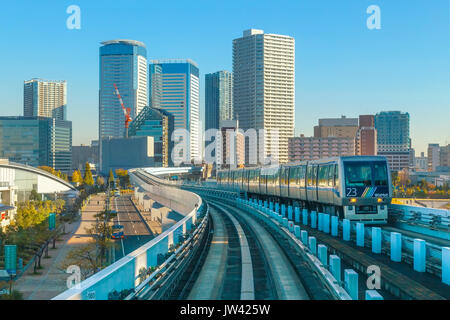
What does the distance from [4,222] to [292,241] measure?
49.0 meters

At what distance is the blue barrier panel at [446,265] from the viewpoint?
40.2 ft

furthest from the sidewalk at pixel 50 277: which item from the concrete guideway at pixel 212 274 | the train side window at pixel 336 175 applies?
the train side window at pixel 336 175

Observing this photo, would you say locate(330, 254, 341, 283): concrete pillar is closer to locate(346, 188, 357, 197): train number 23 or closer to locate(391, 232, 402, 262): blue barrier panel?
locate(391, 232, 402, 262): blue barrier panel

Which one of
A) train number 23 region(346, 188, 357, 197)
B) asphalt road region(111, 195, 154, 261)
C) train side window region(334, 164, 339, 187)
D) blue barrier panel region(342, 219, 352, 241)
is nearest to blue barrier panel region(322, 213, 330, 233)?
train number 23 region(346, 188, 357, 197)

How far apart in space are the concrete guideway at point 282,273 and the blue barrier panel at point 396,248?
12.0ft

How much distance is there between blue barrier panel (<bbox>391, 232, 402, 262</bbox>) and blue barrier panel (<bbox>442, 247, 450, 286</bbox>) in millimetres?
3261

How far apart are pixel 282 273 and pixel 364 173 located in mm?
12686

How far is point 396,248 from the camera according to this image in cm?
1584

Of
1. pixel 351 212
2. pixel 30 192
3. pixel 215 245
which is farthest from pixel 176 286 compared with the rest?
pixel 30 192

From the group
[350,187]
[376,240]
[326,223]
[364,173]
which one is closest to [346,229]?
[326,223]

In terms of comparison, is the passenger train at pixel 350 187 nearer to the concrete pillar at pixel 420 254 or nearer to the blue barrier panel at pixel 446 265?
the concrete pillar at pixel 420 254

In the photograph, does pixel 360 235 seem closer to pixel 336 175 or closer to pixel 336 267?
pixel 336 175

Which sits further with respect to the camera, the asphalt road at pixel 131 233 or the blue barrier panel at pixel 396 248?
the asphalt road at pixel 131 233

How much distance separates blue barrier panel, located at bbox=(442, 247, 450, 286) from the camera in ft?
40.2
